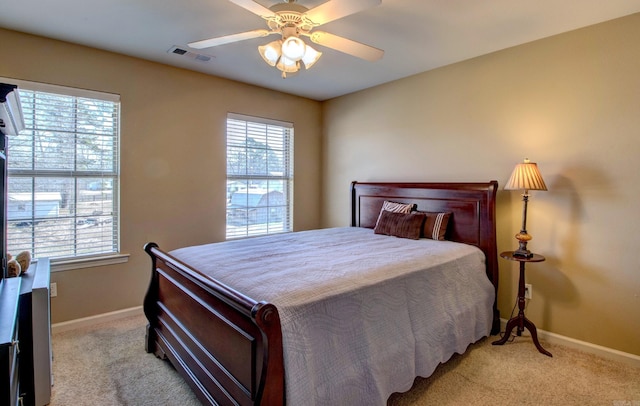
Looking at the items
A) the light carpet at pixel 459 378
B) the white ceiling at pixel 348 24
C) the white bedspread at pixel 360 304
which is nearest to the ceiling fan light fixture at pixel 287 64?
the white ceiling at pixel 348 24

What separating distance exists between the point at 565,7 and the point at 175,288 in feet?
10.9

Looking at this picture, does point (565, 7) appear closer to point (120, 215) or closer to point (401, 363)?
point (401, 363)

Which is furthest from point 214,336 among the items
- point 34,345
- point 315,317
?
point 34,345

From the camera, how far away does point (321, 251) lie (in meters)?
2.61

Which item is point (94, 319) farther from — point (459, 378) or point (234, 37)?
point (459, 378)

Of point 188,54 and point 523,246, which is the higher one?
point 188,54

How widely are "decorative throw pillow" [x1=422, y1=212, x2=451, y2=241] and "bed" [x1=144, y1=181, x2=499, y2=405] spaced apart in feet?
0.42

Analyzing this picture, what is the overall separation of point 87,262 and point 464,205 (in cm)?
354

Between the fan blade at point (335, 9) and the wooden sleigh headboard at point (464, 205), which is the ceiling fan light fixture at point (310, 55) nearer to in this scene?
the fan blade at point (335, 9)

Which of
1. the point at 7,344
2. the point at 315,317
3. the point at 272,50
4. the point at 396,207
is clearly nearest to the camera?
the point at 7,344

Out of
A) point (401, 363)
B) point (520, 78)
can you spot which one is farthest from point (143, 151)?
point (520, 78)

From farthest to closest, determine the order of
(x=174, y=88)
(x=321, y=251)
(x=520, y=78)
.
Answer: (x=174, y=88) < (x=520, y=78) < (x=321, y=251)

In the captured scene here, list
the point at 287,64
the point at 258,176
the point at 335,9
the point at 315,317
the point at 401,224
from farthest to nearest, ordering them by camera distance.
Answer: the point at 258,176, the point at 401,224, the point at 287,64, the point at 335,9, the point at 315,317

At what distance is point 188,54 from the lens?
3191 millimetres
